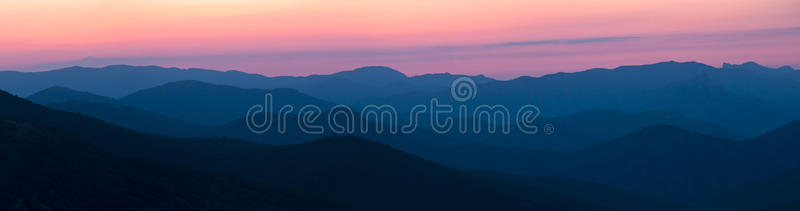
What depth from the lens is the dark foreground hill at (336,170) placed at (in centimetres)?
10706

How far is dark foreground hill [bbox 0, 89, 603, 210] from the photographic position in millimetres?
107062

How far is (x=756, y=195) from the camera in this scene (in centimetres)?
18638

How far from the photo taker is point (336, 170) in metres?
118

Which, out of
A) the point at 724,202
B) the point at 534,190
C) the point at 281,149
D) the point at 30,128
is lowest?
the point at 724,202

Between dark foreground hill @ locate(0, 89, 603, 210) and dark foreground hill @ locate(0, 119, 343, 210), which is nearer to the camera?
dark foreground hill @ locate(0, 119, 343, 210)

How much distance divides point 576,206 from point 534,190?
34.4ft

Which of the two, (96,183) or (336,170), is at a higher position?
(96,183)

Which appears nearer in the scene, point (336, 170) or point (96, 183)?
point (96, 183)

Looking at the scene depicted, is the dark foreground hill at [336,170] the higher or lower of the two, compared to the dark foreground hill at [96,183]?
lower

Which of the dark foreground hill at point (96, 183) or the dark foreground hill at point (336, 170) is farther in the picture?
the dark foreground hill at point (336, 170)

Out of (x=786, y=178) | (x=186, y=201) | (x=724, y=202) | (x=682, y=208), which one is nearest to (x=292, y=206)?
(x=186, y=201)

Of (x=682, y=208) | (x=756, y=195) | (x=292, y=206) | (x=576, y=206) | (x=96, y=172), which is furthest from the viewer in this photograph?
(x=756, y=195)

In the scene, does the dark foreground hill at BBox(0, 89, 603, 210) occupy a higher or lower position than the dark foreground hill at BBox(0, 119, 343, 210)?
lower

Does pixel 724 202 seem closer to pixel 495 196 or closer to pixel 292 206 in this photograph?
pixel 495 196
